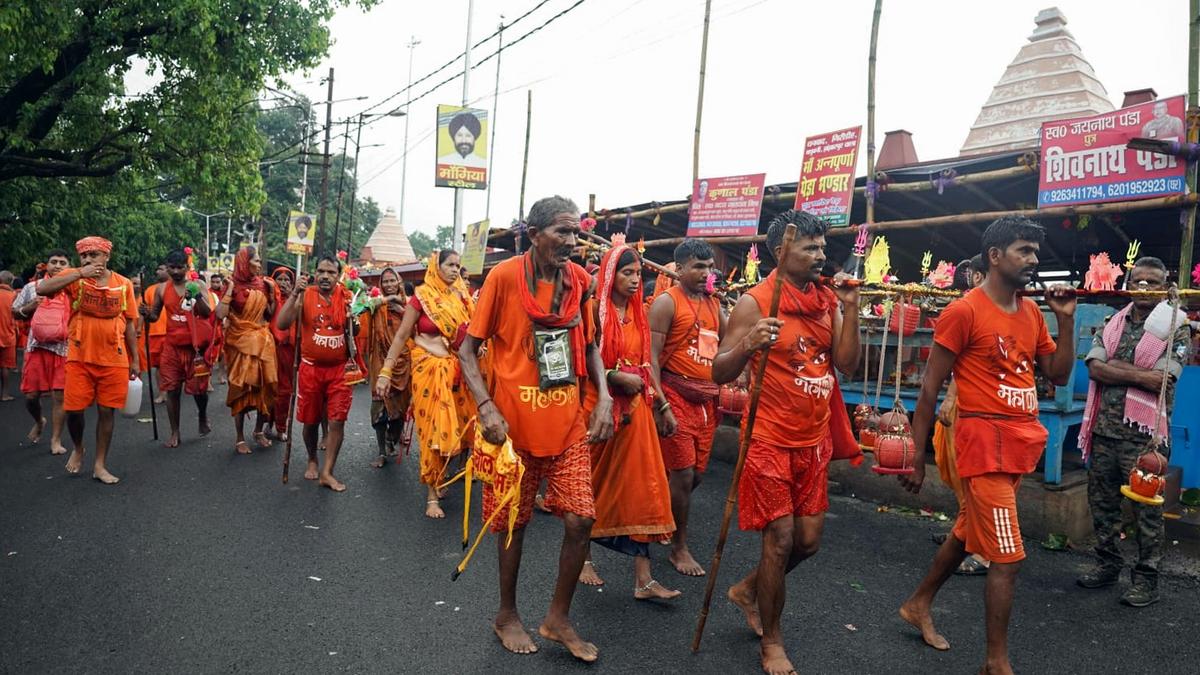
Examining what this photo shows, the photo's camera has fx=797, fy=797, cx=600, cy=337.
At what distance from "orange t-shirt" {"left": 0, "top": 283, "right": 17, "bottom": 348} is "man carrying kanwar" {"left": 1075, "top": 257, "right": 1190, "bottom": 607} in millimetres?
13082

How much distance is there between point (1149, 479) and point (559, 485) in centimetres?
324

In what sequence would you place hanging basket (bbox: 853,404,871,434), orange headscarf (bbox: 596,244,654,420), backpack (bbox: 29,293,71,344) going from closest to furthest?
orange headscarf (bbox: 596,244,654,420), hanging basket (bbox: 853,404,871,434), backpack (bbox: 29,293,71,344)

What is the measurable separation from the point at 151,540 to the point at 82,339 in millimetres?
2495

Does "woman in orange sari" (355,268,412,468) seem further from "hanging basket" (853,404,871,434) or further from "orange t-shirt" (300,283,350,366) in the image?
"hanging basket" (853,404,871,434)

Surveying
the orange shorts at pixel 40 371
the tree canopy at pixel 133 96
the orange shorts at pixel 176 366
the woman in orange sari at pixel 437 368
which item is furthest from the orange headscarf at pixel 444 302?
the tree canopy at pixel 133 96

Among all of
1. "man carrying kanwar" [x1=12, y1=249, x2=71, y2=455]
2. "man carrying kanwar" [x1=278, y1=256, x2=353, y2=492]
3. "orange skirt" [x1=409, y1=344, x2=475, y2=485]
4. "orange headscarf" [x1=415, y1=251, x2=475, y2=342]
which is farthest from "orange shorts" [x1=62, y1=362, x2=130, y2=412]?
"orange headscarf" [x1=415, y1=251, x2=475, y2=342]

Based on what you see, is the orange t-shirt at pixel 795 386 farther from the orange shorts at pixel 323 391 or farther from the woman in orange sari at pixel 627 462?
the orange shorts at pixel 323 391

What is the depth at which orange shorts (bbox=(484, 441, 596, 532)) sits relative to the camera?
3.60 m

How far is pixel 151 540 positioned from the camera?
5.27m

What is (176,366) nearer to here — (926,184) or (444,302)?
(444,302)

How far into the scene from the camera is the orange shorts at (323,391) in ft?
22.9

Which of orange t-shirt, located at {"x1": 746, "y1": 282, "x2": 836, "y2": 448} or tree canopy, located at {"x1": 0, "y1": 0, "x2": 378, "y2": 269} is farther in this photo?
tree canopy, located at {"x1": 0, "y1": 0, "x2": 378, "y2": 269}

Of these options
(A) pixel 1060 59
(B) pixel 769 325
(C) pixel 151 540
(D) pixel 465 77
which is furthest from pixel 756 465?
(D) pixel 465 77

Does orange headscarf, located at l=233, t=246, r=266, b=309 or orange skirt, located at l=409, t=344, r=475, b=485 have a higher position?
orange headscarf, located at l=233, t=246, r=266, b=309
